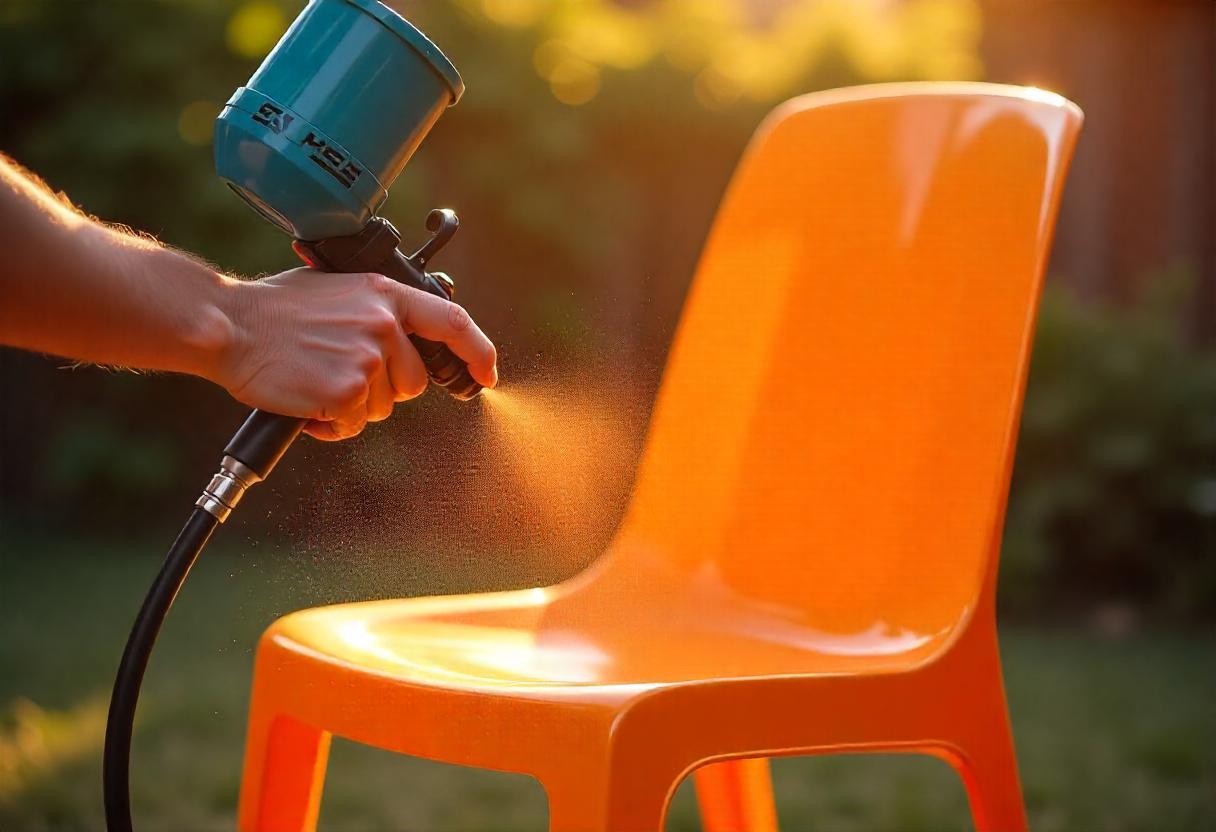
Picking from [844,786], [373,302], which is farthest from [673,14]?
[373,302]

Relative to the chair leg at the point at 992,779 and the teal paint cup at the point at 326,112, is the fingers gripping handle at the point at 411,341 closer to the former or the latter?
the teal paint cup at the point at 326,112

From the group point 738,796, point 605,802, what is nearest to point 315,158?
point 605,802

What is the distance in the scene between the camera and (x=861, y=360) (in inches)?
52.4

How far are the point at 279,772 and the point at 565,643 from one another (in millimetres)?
264

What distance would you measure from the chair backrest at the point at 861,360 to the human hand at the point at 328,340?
0.46 m

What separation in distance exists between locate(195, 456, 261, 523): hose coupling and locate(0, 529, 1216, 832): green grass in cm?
26

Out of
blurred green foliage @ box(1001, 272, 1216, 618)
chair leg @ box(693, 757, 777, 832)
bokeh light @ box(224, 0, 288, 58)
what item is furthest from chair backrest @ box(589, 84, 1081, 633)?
bokeh light @ box(224, 0, 288, 58)

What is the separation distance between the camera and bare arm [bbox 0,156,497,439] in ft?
2.83

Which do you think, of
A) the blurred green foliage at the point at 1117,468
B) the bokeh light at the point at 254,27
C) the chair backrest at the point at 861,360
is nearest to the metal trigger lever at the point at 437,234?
the chair backrest at the point at 861,360

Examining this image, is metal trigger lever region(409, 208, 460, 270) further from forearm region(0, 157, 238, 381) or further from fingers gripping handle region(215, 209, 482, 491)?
forearm region(0, 157, 238, 381)

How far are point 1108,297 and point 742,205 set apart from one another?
3.48m

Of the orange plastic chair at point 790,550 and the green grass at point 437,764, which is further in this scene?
the green grass at point 437,764

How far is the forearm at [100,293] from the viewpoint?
2.79 feet

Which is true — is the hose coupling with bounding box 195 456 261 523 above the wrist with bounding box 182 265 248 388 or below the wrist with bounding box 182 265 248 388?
below
